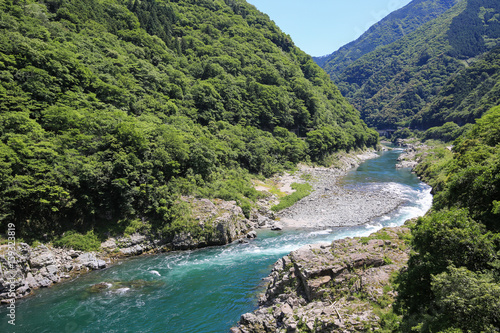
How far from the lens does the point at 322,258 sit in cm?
1941

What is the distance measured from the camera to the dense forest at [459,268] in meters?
8.51

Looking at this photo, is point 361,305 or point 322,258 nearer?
point 361,305

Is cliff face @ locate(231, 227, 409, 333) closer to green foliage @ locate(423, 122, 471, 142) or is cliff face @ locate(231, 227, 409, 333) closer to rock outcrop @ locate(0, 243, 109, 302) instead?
rock outcrop @ locate(0, 243, 109, 302)

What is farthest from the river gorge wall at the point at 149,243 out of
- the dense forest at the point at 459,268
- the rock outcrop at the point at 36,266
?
the dense forest at the point at 459,268

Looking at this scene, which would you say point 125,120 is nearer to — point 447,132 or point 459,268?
point 459,268

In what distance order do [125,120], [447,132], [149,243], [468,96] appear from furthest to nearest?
[468,96]
[447,132]
[125,120]
[149,243]

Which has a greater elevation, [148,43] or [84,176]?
[148,43]

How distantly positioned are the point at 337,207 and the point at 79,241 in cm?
3731

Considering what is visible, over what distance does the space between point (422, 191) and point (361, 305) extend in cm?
4571

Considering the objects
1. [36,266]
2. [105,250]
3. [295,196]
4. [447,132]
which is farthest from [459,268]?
[447,132]

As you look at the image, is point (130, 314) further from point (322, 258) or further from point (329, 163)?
point (329, 163)

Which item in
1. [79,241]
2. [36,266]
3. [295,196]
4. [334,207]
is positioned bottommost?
[334,207]

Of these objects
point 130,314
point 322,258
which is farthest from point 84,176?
point 322,258

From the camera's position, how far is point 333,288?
17391mm
